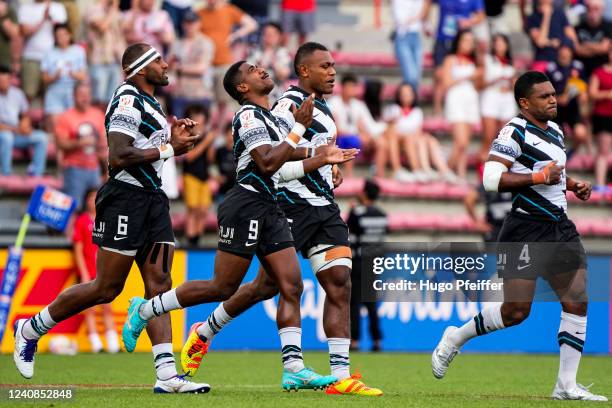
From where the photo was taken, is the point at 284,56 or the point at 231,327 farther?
the point at 284,56

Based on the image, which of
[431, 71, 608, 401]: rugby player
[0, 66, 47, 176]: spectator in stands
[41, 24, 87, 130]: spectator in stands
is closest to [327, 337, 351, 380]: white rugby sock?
[431, 71, 608, 401]: rugby player

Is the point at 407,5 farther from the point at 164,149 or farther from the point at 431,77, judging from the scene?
the point at 164,149

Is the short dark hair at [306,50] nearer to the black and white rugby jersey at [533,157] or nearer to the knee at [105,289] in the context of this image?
the black and white rugby jersey at [533,157]

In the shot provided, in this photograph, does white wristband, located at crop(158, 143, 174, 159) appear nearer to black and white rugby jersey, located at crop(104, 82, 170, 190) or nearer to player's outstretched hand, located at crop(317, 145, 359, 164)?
black and white rugby jersey, located at crop(104, 82, 170, 190)

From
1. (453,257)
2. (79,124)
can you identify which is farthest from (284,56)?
(453,257)

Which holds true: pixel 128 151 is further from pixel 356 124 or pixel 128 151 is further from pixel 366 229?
pixel 356 124

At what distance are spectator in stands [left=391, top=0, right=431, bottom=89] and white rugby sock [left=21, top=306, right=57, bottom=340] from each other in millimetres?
12257

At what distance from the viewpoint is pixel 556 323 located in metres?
17.7

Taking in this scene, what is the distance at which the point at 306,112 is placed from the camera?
31.8 feet

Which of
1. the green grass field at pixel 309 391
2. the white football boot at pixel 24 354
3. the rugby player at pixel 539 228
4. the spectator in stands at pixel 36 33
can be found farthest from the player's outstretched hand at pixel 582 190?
the spectator in stands at pixel 36 33

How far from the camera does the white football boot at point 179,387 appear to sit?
32.5ft

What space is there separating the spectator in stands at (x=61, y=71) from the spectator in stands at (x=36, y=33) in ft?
1.78

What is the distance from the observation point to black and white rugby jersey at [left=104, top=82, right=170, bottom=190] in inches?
387

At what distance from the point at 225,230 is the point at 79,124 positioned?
29.2 feet
